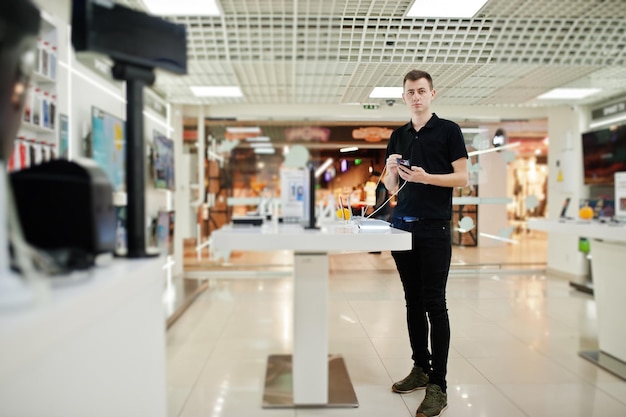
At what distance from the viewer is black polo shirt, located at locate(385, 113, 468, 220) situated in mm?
2029

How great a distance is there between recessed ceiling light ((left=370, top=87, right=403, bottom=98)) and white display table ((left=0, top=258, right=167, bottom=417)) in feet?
5.42

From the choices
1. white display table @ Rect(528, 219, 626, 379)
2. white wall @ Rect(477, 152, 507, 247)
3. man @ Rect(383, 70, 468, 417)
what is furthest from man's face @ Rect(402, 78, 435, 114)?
white display table @ Rect(528, 219, 626, 379)

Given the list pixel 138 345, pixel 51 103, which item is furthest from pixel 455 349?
pixel 51 103

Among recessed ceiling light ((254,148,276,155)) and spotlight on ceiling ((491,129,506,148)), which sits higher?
recessed ceiling light ((254,148,276,155))

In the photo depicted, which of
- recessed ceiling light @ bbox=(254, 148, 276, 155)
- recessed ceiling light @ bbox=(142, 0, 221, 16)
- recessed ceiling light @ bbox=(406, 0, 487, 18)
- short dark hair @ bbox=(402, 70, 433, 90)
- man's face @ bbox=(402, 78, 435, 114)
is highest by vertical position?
recessed ceiling light @ bbox=(142, 0, 221, 16)

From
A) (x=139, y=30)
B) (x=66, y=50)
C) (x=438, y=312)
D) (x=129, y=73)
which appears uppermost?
(x=66, y=50)

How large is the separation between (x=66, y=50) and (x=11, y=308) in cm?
255

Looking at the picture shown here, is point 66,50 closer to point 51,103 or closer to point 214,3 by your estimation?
point 51,103

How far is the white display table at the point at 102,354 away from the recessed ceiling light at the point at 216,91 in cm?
263

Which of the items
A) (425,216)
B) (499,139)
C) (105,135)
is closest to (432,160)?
(425,216)

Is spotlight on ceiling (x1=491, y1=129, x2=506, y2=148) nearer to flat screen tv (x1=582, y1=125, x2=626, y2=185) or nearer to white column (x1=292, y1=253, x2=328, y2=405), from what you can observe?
white column (x1=292, y1=253, x2=328, y2=405)

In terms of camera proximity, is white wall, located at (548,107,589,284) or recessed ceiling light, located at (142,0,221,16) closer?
recessed ceiling light, located at (142,0,221,16)

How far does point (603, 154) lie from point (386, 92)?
406 centimetres

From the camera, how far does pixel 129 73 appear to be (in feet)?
3.56
